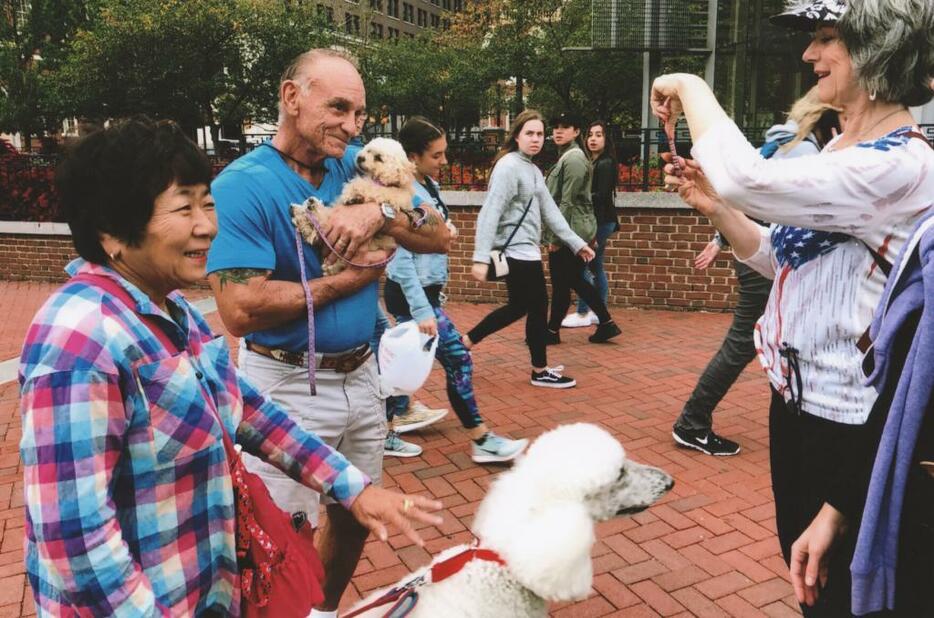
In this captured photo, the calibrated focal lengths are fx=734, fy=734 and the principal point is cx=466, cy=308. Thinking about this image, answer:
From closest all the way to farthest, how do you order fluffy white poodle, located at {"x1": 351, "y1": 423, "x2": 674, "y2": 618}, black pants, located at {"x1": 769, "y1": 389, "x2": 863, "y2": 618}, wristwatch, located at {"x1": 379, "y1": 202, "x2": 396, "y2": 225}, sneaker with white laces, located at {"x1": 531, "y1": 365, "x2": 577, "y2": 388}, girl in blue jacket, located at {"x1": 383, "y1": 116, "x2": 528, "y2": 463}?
1. black pants, located at {"x1": 769, "y1": 389, "x2": 863, "y2": 618}
2. fluffy white poodle, located at {"x1": 351, "y1": 423, "x2": 674, "y2": 618}
3. wristwatch, located at {"x1": 379, "y1": 202, "x2": 396, "y2": 225}
4. girl in blue jacket, located at {"x1": 383, "y1": 116, "x2": 528, "y2": 463}
5. sneaker with white laces, located at {"x1": 531, "y1": 365, "x2": 577, "y2": 388}

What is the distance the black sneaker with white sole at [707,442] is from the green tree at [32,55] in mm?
17539

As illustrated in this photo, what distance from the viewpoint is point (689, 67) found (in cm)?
1648

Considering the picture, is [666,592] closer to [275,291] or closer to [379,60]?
[275,291]

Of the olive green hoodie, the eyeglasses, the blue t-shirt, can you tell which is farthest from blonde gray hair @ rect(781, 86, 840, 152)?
the olive green hoodie

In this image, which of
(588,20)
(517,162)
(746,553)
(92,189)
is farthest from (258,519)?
(588,20)

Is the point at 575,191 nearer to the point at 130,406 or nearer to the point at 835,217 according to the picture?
the point at 835,217

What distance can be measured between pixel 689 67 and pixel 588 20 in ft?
39.1

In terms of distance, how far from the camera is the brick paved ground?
10.6 ft

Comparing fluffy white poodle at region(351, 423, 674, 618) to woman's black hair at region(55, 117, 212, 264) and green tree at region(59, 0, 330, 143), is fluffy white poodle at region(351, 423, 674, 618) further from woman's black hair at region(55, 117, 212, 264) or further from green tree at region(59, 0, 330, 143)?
green tree at region(59, 0, 330, 143)

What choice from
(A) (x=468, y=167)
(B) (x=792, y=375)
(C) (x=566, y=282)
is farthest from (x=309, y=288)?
(A) (x=468, y=167)

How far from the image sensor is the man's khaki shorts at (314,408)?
2.44m

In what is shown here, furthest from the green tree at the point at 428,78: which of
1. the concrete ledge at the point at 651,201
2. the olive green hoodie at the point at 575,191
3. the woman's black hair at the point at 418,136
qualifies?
the woman's black hair at the point at 418,136

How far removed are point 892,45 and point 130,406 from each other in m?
1.73

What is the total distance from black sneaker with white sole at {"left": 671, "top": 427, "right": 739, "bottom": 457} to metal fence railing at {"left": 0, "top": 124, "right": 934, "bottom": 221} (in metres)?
4.13
